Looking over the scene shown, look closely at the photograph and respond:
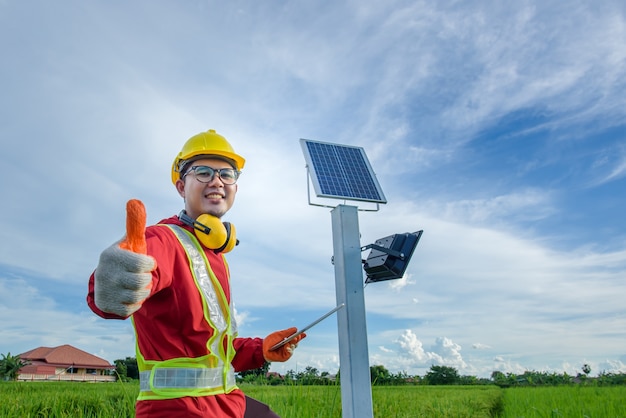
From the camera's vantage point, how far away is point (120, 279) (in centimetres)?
157

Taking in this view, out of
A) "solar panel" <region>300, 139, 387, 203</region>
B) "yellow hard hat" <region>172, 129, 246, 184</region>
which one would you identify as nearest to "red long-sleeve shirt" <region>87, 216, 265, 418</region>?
"yellow hard hat" <region>172, 129, 246, 184</region>

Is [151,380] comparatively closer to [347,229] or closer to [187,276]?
[187,276]

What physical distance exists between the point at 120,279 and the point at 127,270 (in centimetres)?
4

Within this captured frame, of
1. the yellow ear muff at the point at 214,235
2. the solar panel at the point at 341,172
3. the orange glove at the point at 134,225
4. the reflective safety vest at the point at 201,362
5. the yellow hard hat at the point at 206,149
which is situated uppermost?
the solar panel at the point at 341,172

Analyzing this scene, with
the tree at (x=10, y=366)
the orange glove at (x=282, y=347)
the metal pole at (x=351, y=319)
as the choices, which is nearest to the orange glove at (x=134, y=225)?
the orange glove at (x=282, y=347)

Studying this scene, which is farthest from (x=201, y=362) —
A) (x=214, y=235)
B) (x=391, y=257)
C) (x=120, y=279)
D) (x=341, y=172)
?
(x=341, y=172)

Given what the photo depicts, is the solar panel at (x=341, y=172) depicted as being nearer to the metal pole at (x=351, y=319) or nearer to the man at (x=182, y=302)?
the metal pole at (x=351, y=319)

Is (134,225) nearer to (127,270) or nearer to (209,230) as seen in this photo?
(127,270)

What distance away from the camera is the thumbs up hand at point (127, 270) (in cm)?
157

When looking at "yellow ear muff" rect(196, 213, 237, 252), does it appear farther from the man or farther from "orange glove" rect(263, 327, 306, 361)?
"orange glove" rect(263, 327, 306, 361)

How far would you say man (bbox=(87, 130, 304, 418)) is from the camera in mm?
1610

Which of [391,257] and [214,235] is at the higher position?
[391,257]

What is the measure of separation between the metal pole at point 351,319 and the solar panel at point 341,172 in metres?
0.19

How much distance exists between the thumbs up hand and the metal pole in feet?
6.57
